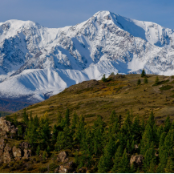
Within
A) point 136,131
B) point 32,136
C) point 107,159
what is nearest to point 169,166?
point 107,159

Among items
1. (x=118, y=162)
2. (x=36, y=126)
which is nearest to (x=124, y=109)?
(x=36, y=126)

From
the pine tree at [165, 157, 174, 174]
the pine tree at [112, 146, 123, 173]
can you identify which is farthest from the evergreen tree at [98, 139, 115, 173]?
the pine tree at [165, 157, 174, 174]

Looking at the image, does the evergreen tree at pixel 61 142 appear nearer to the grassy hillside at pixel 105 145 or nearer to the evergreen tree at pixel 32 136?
the grassy hillside at pixel 105 145

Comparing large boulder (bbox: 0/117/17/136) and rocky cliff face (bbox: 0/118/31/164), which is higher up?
large boulder (bbox: 0/117/17/136)

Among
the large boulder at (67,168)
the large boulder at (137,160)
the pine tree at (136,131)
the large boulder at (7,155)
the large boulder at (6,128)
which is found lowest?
the large boulder at (67,168)

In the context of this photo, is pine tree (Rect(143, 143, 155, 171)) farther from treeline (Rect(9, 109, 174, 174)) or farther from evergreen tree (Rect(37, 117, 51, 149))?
evergreen tree (Rect(37, 117, 51, 149))

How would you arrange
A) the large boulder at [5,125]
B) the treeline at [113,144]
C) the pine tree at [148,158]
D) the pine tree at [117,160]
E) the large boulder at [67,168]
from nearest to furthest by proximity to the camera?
1. the pine tree at [148,158]
2. the treeline at [113,144]
3. the pine tree at [117,160]
4. the large boulder at [67,168]
5. the large boulder at [5,125]

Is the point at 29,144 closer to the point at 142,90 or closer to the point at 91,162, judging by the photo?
the point at 91,162

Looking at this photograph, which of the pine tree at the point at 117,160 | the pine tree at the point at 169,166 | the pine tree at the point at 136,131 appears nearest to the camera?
the pine tree at the point at 169,166

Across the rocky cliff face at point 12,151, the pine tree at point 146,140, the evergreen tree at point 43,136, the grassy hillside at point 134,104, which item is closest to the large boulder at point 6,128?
the rocky cliff face at point 12,151

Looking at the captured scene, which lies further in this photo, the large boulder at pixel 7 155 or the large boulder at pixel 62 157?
the large boulder at pixel 7 155

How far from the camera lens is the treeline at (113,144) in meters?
72.8

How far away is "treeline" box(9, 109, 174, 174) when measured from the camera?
239 feet

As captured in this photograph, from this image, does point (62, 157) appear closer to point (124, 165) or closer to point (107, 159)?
point (107, 159)
